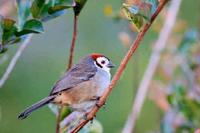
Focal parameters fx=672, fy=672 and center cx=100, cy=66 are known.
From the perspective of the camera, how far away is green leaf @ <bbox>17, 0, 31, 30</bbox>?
1757 millimetres

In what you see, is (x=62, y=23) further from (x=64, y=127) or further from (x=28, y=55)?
(x=64, y=127)

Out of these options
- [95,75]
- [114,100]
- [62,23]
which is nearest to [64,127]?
[95,75]

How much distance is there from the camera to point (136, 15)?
63.6 inches

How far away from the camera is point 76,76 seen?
239 cm

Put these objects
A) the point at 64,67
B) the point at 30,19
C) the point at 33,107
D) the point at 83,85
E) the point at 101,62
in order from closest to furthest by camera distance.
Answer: the point at 30,19, the point at 33,107, the point at 83,85, the point at 101,62, the point at 64,67

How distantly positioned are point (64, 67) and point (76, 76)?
9.63 feet

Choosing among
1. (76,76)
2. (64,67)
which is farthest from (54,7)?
(64,67)

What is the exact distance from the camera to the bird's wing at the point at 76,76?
2262 millimetres

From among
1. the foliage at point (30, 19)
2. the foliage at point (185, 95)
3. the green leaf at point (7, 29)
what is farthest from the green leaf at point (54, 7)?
the foliage at point (185, 95)

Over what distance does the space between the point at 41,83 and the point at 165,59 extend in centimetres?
208

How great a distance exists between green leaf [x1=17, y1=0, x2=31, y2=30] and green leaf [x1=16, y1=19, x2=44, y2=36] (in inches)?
1.6

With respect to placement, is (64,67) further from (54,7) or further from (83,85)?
(54,7)

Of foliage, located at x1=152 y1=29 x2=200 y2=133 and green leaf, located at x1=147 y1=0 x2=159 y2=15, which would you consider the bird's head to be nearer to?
foliage, located at x1=152 y1=29 x2=200 y2=133

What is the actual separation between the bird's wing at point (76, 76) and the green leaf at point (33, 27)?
515 mm
